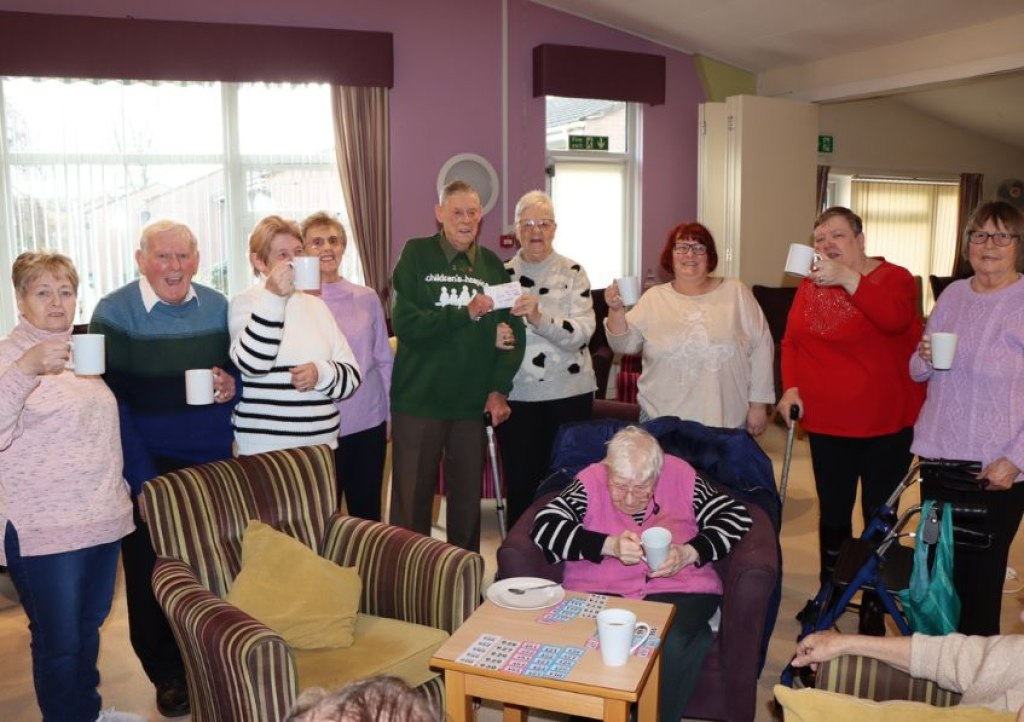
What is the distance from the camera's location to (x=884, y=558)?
9.64 feet

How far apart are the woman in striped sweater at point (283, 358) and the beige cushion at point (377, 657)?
27.6 inches

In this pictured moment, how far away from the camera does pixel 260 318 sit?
2.79m

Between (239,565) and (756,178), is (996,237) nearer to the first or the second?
(239,565)

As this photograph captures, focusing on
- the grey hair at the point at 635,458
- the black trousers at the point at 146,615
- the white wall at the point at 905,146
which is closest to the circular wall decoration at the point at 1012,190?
the white wall at the point at 905,146

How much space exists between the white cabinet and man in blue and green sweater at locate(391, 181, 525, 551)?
161 inches

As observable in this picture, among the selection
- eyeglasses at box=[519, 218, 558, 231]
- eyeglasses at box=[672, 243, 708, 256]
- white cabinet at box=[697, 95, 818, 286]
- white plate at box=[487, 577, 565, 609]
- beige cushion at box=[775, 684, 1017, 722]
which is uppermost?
white cabinet at box=[697, 95, 818, 286]

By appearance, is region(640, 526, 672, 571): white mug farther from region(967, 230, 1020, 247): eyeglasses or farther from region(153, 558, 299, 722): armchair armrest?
region(967, 230, 1020, 247): eyeglasses

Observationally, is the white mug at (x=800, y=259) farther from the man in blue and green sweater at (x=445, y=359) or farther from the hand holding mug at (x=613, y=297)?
the man in blue and green sweater at (x=445, y=359)

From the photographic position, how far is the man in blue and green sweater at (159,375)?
109 inches

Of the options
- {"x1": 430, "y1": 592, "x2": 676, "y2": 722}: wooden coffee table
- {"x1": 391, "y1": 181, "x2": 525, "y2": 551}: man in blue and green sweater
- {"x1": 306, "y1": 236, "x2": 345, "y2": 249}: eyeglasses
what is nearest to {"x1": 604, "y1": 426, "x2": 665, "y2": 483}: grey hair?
{"x1": 430, "y1": 592, "x2": 676, "y2": 722}: wooden coffee table

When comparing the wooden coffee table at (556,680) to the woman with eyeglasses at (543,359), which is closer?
the wooden coffee table at (556,680)

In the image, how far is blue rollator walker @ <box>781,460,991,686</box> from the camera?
8.97 feet

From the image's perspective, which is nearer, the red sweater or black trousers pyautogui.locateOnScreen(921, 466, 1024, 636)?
black trousers pyautogui.locateOnScreen(921, 466, 1024, 636)

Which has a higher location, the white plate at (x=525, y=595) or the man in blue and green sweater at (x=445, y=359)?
the man in blue and green sweater at (x=445, y=359)
